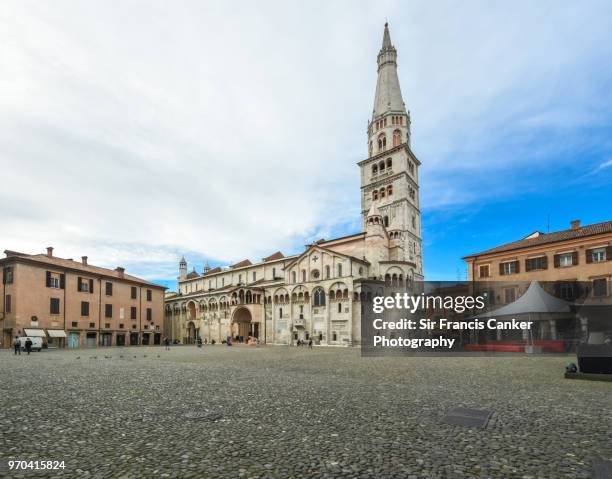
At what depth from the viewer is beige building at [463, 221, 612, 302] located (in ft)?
115

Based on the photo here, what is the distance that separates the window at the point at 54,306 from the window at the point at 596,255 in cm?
6340

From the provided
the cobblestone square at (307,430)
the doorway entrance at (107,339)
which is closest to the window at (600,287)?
the cobblestone square at (307,430)

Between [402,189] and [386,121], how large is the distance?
1411 cm

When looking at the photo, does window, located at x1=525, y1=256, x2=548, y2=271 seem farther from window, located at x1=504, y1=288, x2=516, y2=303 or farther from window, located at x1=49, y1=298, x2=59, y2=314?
window, located at x1=49, y1=298, x2=59, y2=314

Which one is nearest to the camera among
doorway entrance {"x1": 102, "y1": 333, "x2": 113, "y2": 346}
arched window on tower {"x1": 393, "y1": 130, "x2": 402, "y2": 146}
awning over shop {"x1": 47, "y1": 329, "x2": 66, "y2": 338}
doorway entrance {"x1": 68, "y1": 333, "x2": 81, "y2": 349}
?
awning over shop {"x1": 47, "y1": 329, "x2": 66, "y2": 338}

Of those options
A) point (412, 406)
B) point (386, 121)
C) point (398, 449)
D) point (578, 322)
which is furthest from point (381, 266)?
point (398, 449)

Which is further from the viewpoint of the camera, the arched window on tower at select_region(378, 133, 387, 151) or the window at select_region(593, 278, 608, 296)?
the arched window on tower at select_region(378, 133, 387, 151)

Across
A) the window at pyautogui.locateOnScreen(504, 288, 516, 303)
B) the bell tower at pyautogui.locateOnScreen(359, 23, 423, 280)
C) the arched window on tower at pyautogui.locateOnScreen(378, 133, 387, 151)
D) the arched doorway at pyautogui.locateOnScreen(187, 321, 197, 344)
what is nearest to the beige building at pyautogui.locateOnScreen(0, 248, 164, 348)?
the arched doorway at pyautogui.locateOnScreen(187, 321, 197, 344)

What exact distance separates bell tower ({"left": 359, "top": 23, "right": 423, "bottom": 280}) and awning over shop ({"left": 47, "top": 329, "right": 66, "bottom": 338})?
49.5 metres

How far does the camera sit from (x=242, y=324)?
216ft

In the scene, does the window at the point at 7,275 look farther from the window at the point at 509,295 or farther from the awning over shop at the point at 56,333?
the window at the point at 509,295

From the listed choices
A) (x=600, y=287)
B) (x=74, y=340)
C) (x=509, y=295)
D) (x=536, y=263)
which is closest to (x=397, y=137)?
(x=536, y=263)

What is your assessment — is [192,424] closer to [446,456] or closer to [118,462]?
[118,462]

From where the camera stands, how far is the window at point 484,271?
44259 mm
